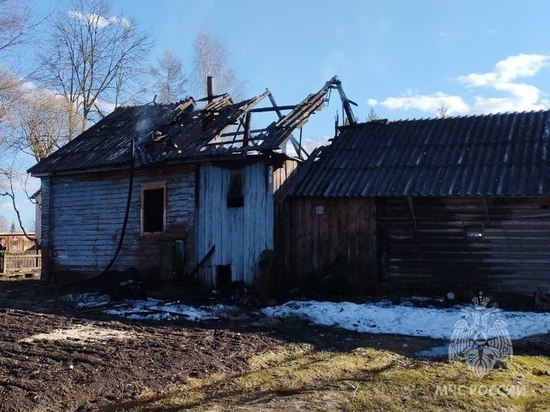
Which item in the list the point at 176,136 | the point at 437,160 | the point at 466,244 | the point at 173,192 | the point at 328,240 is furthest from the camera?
the point at 176,136

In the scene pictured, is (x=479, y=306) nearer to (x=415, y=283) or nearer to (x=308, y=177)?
(x=415, y=283)

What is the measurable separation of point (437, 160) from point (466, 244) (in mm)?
2383

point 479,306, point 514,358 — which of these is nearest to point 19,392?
point 514,358

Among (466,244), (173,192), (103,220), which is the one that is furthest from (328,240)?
(103,220)

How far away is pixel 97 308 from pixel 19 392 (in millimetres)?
7219

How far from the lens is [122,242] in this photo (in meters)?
17.2

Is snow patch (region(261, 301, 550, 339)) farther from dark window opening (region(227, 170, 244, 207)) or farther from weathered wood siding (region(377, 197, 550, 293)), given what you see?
dark window opening (region(227, 170, 244, 207))

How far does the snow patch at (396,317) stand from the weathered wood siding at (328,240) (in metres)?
Result: 1.56

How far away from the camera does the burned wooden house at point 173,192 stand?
15.2 metres

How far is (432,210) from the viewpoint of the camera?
1373 cm

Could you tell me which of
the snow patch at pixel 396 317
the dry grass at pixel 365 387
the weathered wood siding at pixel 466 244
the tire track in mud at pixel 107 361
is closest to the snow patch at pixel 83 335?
the tire track in mud at pixel 107 361

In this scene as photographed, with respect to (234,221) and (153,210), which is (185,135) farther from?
(234,221)

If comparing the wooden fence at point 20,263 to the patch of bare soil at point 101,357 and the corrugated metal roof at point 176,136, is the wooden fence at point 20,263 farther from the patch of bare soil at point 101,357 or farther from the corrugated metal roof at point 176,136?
the patch of bare soil at point 101,357

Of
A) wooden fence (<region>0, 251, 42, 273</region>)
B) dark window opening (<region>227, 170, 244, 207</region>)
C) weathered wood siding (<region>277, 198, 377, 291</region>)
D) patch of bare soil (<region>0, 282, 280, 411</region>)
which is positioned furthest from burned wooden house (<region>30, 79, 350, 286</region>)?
wooden fence (<region>0, 251, 42, 273</region>)
